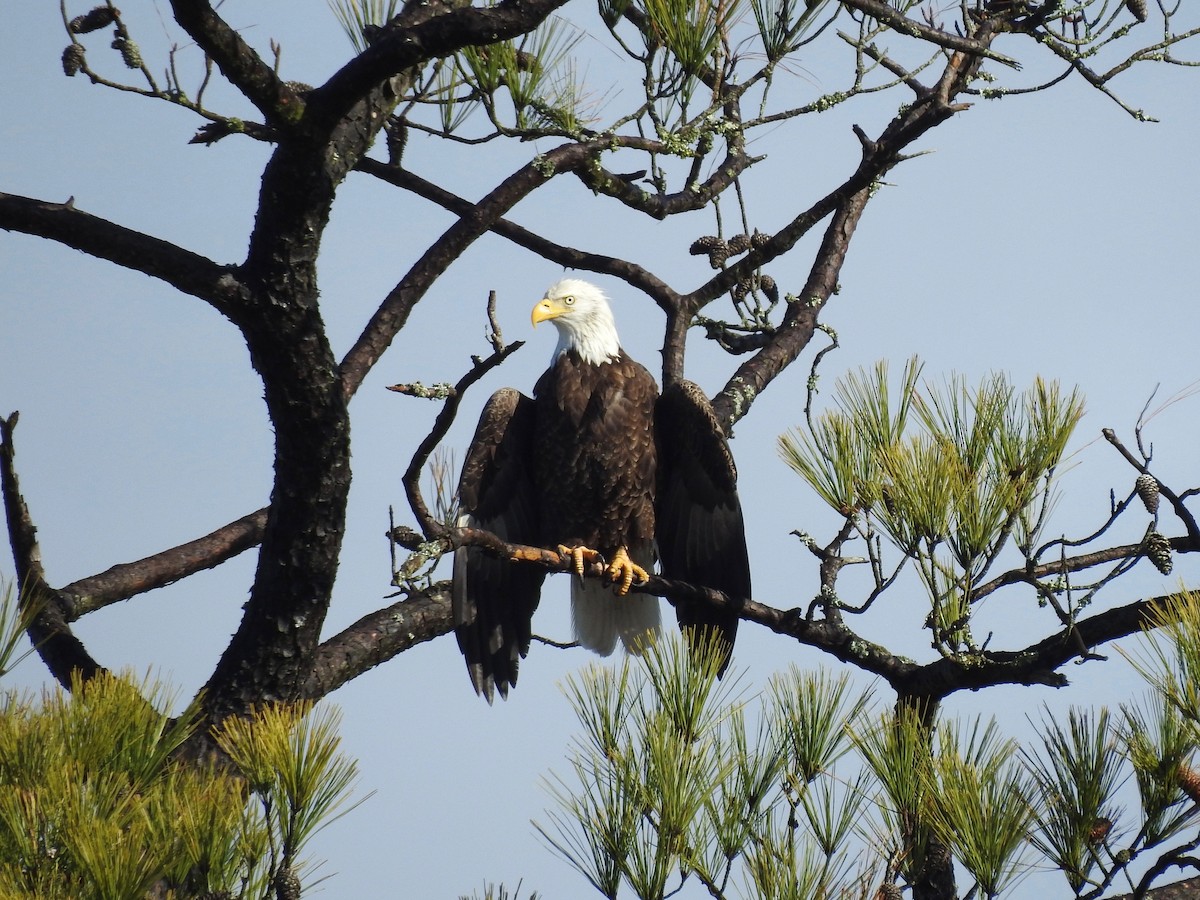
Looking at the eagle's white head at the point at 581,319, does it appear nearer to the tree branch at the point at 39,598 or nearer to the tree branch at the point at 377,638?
the tree branch at the point at 377,638

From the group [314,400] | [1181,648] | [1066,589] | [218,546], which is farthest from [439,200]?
[1181,648]

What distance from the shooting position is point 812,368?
3473 millimetres

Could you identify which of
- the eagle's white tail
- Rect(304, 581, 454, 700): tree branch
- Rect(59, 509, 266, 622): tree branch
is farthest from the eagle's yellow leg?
Rect(59, 509, 266, 622): tree branch

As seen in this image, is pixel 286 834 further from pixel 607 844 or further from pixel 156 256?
pixel 156 256

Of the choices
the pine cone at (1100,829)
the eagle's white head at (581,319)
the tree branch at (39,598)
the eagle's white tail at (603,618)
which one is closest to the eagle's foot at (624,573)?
the eagle's white tail at (603,618)

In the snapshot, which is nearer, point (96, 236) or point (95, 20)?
point (96, 236)

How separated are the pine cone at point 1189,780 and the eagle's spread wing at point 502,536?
7.07 feet

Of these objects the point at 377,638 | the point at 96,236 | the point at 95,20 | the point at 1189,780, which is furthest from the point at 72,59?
the point at 1189,780

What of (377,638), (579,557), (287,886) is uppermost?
(579,557)

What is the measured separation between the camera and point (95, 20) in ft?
9.65

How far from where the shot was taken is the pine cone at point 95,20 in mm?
2932

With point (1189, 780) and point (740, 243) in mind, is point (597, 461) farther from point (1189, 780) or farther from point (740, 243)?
point (1189, 780)

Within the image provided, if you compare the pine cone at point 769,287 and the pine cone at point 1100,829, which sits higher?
the pine cone at point 769,287

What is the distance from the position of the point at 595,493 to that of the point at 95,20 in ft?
6.34
